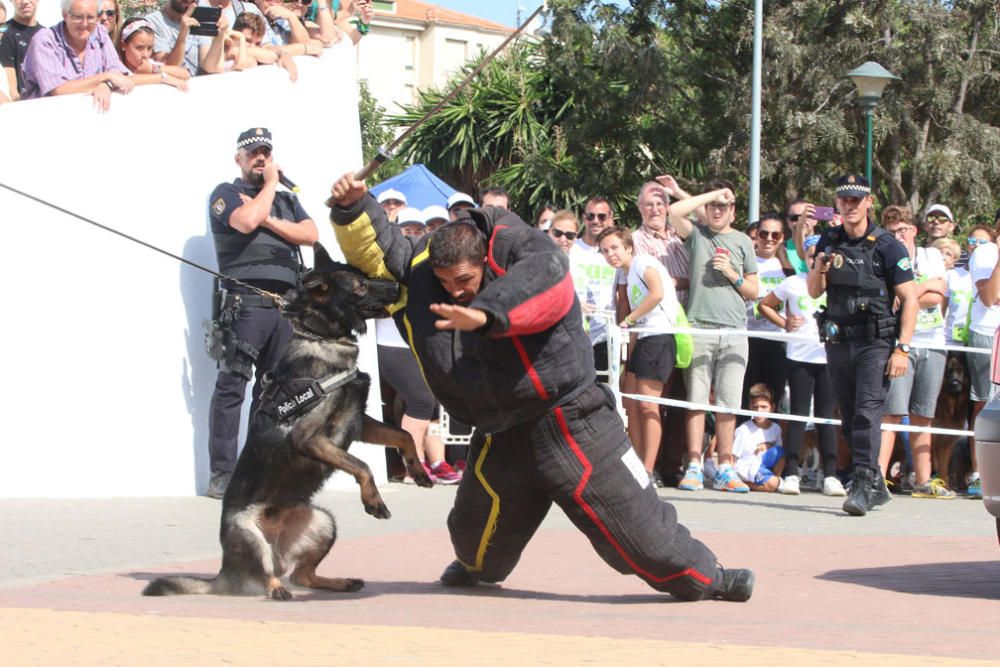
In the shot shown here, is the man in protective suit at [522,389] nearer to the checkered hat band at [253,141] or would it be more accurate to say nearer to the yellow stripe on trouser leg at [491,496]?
the yellow stripe on trouser leg at [491,496]

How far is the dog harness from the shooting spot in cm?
625

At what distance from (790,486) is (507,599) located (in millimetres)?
5368

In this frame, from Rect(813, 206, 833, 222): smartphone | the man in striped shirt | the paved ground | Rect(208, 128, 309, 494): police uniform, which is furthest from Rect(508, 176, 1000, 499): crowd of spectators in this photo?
the man in striped shirt

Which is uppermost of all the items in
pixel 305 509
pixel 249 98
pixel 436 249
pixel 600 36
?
pixel 600 36

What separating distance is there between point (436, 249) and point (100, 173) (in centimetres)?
495

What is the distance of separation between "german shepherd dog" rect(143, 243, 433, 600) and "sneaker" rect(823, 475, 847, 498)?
5.37 m

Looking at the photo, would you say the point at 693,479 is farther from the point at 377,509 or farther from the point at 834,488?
the point at 377,509

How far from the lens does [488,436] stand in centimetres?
602

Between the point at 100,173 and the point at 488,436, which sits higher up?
the point at 100,173

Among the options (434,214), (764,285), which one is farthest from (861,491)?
(434,214)

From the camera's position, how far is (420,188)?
702 inches

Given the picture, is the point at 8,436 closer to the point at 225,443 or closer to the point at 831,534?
the point at 225,443

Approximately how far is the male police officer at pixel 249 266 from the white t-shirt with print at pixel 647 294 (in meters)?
2.66

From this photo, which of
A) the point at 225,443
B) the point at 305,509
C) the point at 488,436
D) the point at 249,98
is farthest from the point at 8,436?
the point at 488,436
